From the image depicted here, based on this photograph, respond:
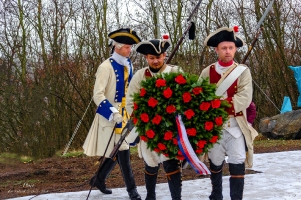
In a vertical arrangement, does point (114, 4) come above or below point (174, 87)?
above

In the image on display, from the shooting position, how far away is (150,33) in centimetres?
1609

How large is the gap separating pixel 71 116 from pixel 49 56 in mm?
2412

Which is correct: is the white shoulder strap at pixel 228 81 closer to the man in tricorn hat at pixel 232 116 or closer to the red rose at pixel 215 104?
the man in tricorn hat at pixel 232 116

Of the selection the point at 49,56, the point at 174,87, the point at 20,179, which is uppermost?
the point at 49,56

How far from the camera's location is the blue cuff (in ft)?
14.2

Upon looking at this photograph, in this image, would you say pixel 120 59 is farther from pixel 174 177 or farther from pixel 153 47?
pixel 174 177

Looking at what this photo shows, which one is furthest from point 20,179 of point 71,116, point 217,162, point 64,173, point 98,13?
point 98,13

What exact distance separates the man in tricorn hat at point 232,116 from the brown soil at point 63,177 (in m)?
1.91

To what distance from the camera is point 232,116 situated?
3914mm

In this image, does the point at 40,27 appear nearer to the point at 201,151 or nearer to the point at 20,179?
the point at 20,179

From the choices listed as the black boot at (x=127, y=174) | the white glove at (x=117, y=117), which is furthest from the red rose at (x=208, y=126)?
the black boot at (x=127, y=174)

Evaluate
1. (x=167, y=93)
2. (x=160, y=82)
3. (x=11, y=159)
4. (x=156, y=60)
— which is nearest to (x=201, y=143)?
(x=167, y=93)

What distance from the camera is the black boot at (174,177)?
12.5 feet

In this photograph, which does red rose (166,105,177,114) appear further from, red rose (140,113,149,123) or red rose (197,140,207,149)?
red rose (197,140,207,149)
